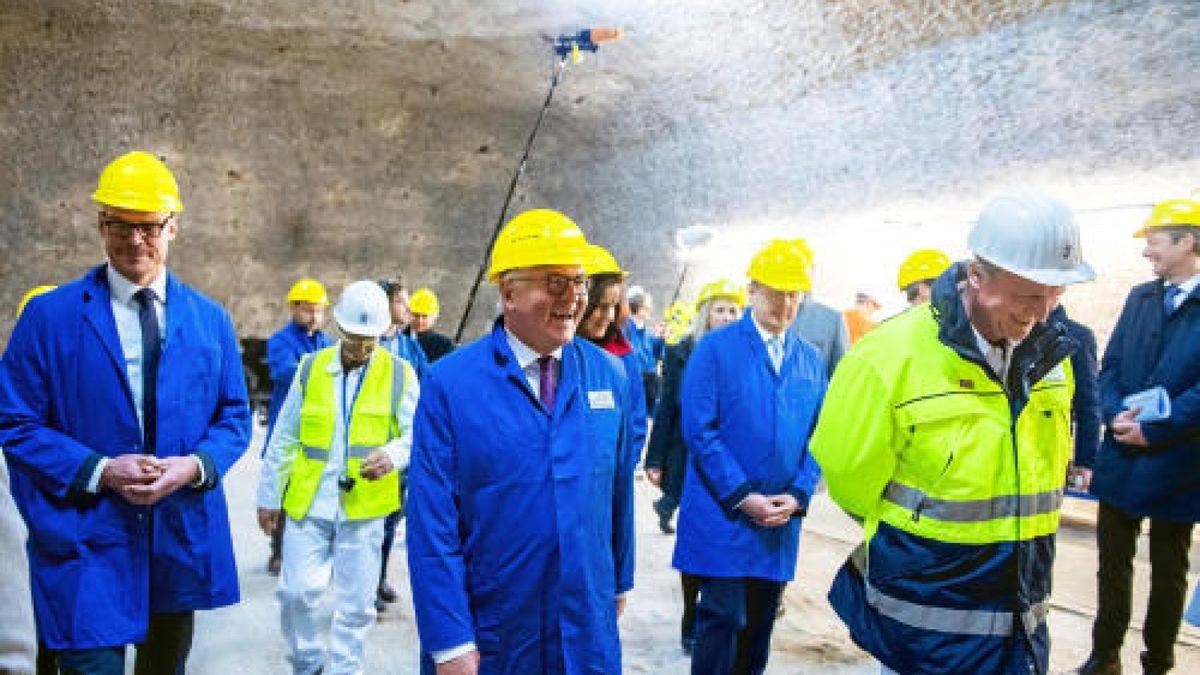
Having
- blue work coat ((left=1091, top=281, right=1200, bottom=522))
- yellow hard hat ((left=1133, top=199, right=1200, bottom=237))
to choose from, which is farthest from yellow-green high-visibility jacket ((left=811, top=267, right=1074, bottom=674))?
yellow hard hat ((left=1133, top=199, right=1200, bottom=237))

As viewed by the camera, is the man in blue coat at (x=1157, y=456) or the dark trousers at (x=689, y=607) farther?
the dark trousers at (x=689, y=607)

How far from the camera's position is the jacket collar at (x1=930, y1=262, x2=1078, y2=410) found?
1.97 m

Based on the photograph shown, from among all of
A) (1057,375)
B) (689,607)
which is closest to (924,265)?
(689,607)

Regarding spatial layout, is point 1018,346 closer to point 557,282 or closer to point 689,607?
point 557,282

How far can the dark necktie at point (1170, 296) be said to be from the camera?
3.65 m

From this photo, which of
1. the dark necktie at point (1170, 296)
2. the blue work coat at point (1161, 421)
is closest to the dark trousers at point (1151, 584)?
the blue work coat at point (1161, 421)

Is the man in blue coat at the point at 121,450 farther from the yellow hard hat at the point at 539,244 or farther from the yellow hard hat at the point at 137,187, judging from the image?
the yellow hard hat at the point at 539,244

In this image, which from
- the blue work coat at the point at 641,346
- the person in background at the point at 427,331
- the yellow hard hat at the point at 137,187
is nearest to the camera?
the yellow hard hat at the point at 137,187

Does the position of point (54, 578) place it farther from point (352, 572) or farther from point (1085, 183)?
point (1085, 183)

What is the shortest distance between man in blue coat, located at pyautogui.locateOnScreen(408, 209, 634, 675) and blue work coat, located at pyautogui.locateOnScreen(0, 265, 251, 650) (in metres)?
0.95

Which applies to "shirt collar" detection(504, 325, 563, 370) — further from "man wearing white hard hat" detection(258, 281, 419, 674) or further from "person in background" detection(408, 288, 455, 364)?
"person in background" detection(408, 288, 455, 364)

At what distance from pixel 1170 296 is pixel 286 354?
5305 mm

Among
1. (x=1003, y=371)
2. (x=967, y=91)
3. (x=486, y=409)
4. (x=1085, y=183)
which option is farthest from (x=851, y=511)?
(x=967, y=91)

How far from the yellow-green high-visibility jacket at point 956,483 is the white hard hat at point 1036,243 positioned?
0.56ft
